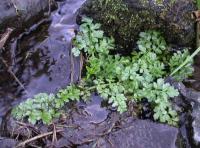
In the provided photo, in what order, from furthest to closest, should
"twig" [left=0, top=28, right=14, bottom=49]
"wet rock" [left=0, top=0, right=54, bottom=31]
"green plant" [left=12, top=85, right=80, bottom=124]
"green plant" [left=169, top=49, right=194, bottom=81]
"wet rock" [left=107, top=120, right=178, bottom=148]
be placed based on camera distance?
"wet rock" [left=0, top=0, right=54, bottom=31] → "twig" [left=0, top=28, right=14, bottom=49] → "green plant" [left=169, top=49, right=194, bottom=81] → "green plant" [left=12, top=85, right=80, bottom=124] → "wet rock" [left=107, top=120, right=178, bottom=148]

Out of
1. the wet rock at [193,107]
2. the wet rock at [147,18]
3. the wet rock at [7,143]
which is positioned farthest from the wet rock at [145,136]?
the wet rock at [147,18]

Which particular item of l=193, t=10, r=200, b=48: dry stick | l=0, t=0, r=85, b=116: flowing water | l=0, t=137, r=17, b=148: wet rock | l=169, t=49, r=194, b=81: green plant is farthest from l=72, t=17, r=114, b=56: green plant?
l=0, t=137, r=17, b=148: wet rock

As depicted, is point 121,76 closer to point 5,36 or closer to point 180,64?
point 180,64

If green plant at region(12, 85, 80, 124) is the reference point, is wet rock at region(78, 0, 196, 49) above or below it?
above

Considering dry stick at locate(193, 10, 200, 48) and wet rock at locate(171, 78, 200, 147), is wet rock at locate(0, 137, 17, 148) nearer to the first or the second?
wet rock at locate(171, 78, 200, 147)

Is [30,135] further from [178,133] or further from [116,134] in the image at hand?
[178,133]

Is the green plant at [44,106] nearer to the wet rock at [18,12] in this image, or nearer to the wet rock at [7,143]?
the wet rock at [7,143]
